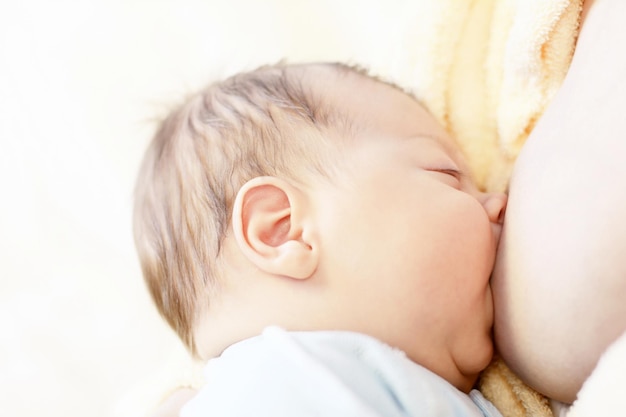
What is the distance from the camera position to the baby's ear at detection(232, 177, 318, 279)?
2.36ft

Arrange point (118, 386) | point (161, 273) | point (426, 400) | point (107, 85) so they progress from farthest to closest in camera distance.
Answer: point (107, 85)
point (118, 386)
point (161, 273)
point (426, 400)

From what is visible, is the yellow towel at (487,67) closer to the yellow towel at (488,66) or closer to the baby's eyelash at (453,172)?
the yellow towel at (488,66)

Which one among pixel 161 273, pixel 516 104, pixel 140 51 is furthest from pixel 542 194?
pixel 140 51

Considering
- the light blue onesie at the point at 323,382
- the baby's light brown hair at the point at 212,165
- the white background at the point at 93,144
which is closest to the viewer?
the light blue onesie at the point at 323,382

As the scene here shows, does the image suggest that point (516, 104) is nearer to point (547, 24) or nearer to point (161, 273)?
point (547, 24)

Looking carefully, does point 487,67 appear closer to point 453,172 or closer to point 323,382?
point 453,172

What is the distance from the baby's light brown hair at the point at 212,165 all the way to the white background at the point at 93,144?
287 millimetres

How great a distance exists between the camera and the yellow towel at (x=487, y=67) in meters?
0.87

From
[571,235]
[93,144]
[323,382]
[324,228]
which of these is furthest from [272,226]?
[93,144]

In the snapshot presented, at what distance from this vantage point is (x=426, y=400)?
662mm

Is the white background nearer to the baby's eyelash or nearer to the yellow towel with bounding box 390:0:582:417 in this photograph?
the yellow towel with bounding box 390:0:582:417

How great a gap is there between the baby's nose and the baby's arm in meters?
0.02

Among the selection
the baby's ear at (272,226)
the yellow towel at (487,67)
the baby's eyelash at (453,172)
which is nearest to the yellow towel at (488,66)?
the yellow towel at (487,67)

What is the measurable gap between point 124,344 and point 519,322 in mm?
654
